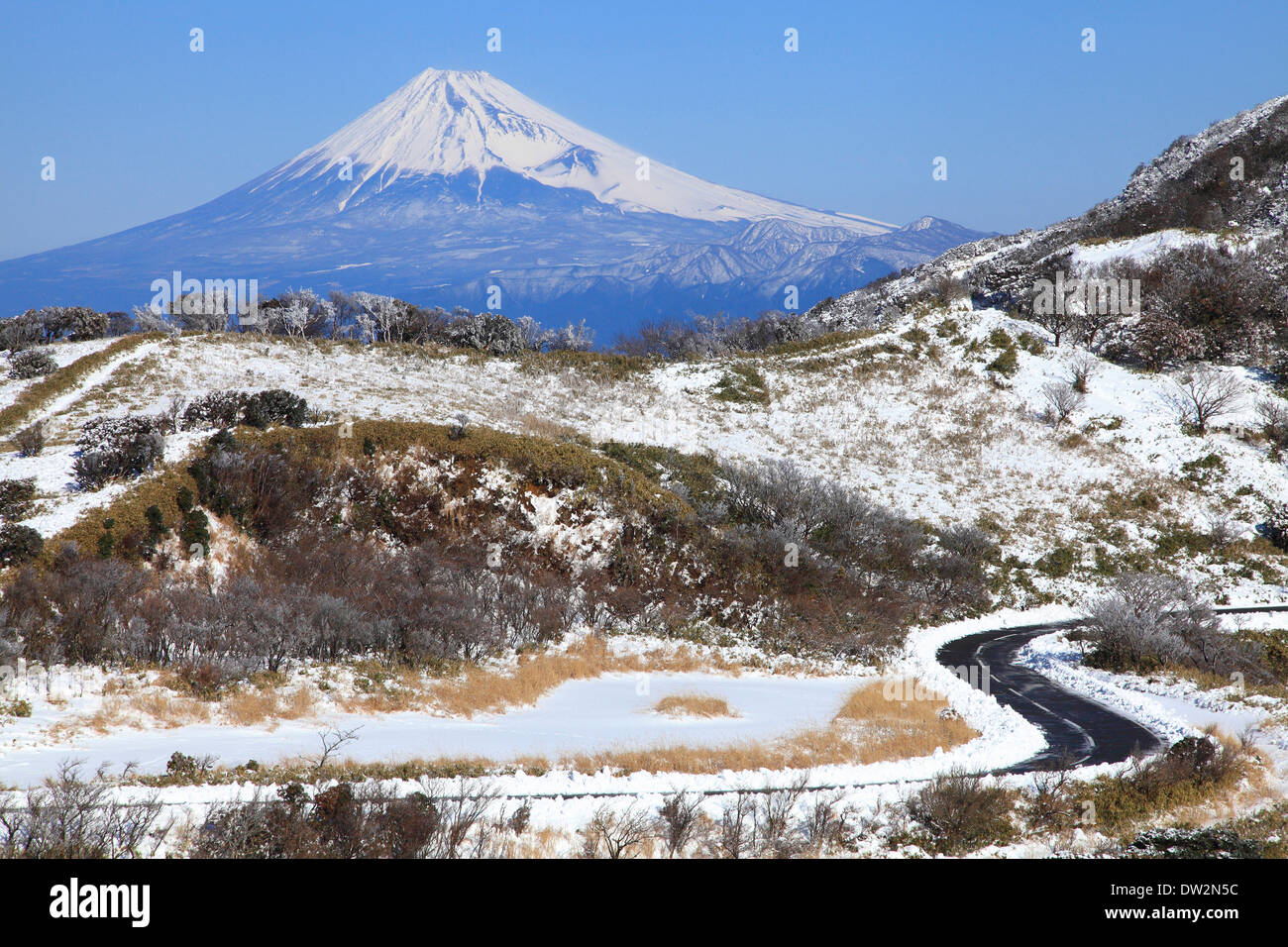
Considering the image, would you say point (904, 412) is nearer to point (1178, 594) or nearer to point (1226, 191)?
point (1178, 594)

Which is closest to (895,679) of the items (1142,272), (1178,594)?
(1178,594)

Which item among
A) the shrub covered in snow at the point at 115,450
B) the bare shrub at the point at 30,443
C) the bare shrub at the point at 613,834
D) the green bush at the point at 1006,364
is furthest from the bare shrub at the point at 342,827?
the green bush at the point at 1006,364

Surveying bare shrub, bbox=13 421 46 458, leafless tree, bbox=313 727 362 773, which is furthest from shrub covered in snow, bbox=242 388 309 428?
leafless tree, bbox=313 727 362 773

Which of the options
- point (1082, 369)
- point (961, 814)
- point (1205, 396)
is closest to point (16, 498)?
point (961, 814)

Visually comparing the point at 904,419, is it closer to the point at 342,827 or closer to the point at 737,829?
the point at 737,829

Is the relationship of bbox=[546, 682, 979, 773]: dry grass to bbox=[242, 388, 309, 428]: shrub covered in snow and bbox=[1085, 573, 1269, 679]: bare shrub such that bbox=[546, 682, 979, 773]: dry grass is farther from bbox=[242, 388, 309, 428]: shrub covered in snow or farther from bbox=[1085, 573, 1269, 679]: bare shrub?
bbox=[242, 388, 309, 428]: shrub covered in snow

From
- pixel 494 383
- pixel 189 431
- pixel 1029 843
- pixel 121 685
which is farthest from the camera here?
pixel 494 383
